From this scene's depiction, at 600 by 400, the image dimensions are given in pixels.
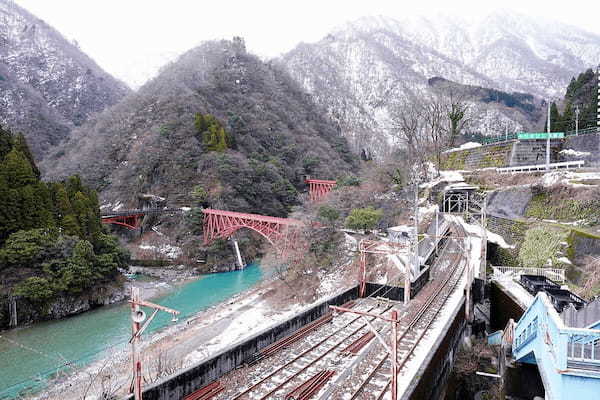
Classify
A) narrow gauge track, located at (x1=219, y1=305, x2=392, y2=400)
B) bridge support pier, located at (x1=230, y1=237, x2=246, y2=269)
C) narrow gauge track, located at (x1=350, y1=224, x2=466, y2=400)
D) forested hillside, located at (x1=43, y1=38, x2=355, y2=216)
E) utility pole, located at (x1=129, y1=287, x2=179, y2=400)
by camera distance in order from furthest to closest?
forested hillside, located at (x1=43, y1=38, x2=355, y2=216), bridge support pier, located at (x1=230, y1=237, x2=246, y2=269), narrow gauge track, located at (x1=350, y1=224, x2=466, y2=400), narrow gauge track, located at (x1=219, y1=305, x2=392, y2=400), utility pole, located at (x1=129, y1=287, x2=179, y2=400)

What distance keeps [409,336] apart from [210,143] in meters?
32.5

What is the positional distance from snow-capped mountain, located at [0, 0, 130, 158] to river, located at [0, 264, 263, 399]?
4347 centimetres

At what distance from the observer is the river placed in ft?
41.2

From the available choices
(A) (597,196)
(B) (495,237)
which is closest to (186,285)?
(B) (495,237)

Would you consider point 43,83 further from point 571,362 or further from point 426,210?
point 571,362

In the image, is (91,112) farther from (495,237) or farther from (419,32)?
(419,32)

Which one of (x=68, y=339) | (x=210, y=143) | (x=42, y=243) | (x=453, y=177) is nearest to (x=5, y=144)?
(x=42, y=243)

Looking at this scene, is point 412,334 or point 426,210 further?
Result: point 426,210

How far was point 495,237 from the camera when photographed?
16.5m

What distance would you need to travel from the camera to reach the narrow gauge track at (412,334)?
7.03 meters

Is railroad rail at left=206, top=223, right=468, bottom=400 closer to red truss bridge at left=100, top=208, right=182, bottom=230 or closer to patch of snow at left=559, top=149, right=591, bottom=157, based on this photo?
patch of snow at left=559, top=149, right=591, bottom=157

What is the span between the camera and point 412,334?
9625mm

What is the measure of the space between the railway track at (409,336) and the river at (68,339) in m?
11.1

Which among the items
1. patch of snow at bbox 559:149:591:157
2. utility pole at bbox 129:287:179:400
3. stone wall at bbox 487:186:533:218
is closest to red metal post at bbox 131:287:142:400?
utility pole at bbox 129:287:179:400
